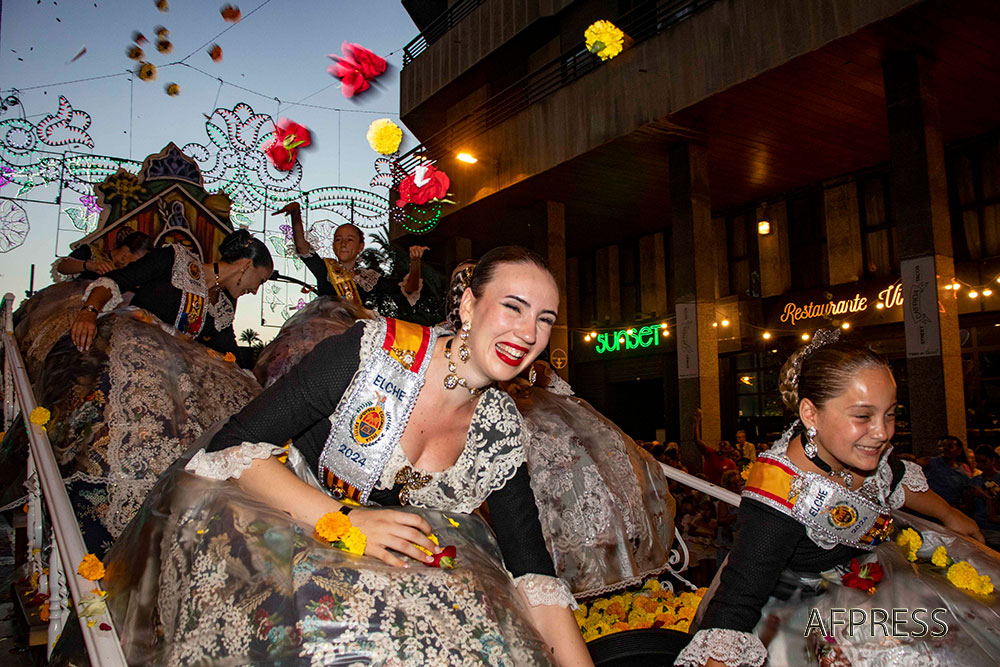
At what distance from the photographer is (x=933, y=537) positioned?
249cm

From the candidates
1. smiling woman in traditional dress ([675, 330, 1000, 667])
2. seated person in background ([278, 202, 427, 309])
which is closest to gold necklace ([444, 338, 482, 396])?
smiling woman in traditional dress ([675, 330, 1000, 667])

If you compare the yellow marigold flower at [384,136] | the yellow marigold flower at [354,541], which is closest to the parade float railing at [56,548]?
the yellow marigold flower at [354,541]

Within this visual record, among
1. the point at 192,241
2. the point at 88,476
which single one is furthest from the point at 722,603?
the point at 192,241

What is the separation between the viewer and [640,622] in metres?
3.74

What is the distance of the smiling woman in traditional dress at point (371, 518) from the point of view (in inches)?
55.9

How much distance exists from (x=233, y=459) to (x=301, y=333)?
2547 millimetres

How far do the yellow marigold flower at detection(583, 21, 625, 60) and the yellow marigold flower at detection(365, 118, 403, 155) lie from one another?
3.54 metres

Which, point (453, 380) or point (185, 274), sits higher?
point (185, 274)

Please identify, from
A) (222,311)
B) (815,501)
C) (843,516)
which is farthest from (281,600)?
(222,311)

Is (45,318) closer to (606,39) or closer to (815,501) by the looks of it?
(815,501)

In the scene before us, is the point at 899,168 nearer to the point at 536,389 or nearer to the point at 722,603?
the point at 536,389

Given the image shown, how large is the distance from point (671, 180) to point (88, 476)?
10.1 metres

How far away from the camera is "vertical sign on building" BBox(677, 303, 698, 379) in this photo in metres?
11.2

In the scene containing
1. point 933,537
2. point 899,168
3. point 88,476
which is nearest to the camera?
point 933,537
